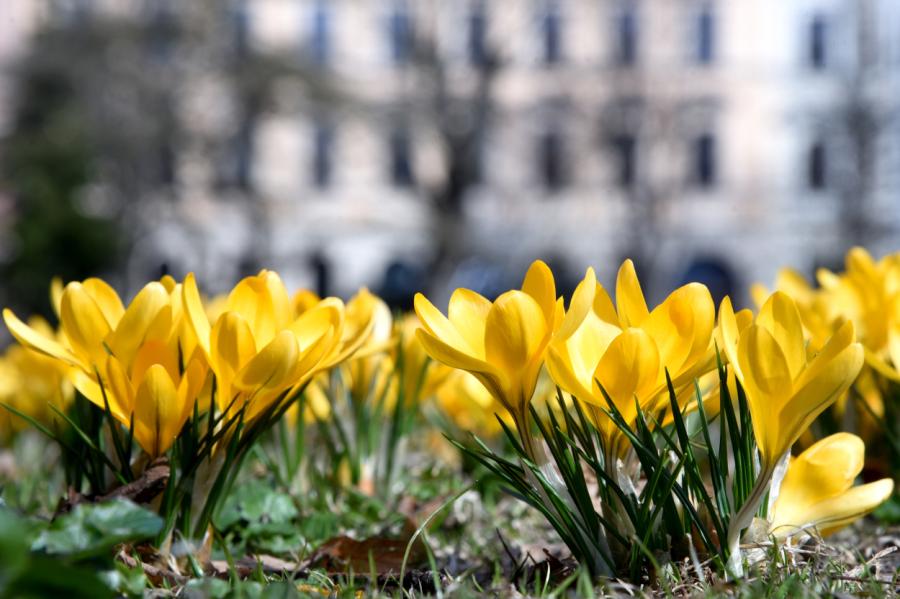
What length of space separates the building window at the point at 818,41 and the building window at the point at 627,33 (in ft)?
13.6

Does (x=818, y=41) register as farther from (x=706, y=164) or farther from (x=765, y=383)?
(x=765, y=383)

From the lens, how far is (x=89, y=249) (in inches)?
547

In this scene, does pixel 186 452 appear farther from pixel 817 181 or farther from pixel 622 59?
pixel 817 181

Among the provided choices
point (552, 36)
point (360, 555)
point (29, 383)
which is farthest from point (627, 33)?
point (360, 555)

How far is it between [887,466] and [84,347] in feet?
4.05

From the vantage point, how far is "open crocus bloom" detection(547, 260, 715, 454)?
3.25 ft

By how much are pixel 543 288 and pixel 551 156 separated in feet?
82.2

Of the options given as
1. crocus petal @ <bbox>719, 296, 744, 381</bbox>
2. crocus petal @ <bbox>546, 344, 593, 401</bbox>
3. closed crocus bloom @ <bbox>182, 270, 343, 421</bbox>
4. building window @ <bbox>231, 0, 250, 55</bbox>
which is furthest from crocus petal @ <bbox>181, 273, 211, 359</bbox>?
building window @ <bbox>231, 0, 250, 55</bbox>

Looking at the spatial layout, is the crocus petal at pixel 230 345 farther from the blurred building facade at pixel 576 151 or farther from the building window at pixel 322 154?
the building window at pixel 322 154

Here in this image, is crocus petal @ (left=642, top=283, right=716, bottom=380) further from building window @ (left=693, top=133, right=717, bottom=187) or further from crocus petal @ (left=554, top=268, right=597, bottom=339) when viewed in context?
building window @ (left=693, top=133, right=717, bottom=187)

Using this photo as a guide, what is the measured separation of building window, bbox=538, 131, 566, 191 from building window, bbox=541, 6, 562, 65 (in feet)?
5.70

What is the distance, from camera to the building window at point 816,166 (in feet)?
82.5

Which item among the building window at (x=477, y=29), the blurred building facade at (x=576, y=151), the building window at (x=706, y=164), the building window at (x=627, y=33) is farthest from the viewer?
the building window at (x=706, y=164)

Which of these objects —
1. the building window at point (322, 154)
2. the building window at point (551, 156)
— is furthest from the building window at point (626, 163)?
the building window at point (322, 154)
